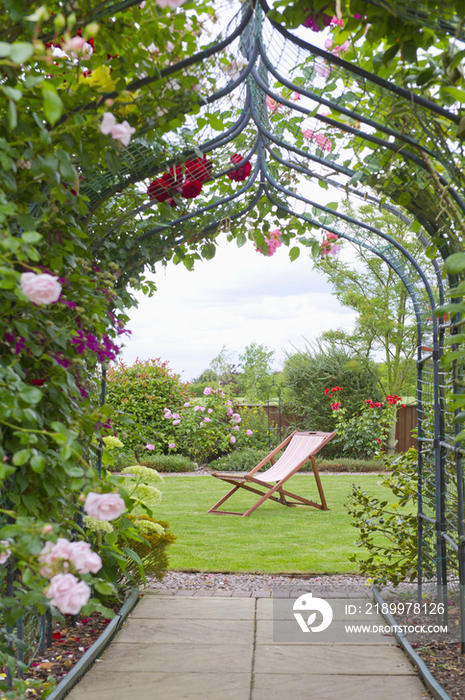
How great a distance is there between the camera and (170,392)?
9.59 metres

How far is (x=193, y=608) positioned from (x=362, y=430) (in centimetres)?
691

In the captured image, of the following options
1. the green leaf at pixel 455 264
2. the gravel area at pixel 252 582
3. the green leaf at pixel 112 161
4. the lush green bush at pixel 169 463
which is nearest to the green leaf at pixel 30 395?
the green leaf at pixel 112 161

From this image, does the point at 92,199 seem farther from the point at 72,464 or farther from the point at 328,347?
the point at 328,347

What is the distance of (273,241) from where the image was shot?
3.15 metres

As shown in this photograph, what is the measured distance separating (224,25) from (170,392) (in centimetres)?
807

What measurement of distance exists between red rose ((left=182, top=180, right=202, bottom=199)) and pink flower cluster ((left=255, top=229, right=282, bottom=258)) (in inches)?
31.7

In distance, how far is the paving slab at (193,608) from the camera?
275 centimetres

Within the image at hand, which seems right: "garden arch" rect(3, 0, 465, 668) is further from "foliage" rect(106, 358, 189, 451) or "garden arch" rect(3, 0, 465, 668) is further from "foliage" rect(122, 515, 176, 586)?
"foliage" rect(106, 358, 189, 451)

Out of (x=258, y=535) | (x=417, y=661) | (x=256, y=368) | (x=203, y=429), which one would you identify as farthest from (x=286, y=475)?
(x=256, y=368)

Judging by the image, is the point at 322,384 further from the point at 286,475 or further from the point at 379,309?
the point at 286,475

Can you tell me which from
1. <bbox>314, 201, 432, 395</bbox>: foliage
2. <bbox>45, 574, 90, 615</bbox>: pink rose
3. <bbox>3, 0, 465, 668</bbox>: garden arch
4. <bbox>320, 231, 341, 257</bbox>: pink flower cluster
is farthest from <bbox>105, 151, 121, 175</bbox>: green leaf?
<bbox>314, 201, 432, 395</bbox>: foliage

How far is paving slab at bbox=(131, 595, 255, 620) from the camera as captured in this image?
9.02 feet

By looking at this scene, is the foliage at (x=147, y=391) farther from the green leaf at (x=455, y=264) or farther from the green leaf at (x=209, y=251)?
the green leaf at (x=455, y=264)

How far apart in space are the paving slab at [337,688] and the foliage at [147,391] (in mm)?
6998
